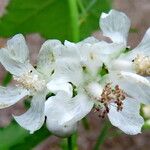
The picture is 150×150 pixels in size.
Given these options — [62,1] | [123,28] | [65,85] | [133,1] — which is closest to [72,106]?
[65,85]

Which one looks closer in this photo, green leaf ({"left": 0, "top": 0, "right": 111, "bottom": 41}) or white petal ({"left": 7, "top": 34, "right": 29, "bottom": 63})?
white petal ({"left": 7, "top": 34, "right": 29, "bottom": 63})

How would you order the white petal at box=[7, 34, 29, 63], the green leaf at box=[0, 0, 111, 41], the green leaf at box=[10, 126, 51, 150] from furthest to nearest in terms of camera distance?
the green leaf at box=[0, 0, 111, 41] < the green leaf at box=[10, 126, 51, 150] < the white petal at box=[7, 34, 29, 63]

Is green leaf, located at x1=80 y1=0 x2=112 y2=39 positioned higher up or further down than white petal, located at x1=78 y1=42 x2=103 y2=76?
further down

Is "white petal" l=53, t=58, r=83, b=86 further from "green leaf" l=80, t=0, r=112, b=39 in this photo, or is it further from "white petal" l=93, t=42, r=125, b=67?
"green leaf" l=80, t=0, r=112, b=39

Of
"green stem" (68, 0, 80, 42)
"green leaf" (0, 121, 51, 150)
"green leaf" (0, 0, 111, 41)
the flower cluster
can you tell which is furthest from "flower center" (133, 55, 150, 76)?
"green leaf" (0, 0, 111, 41)

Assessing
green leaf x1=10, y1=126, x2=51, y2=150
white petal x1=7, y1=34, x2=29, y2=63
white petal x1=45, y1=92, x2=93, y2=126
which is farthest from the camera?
green leaf x1=10, y1=126, x2=51, y2=150

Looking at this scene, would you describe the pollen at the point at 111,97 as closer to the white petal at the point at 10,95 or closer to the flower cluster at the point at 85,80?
the flower cluster at the point at 85,80
